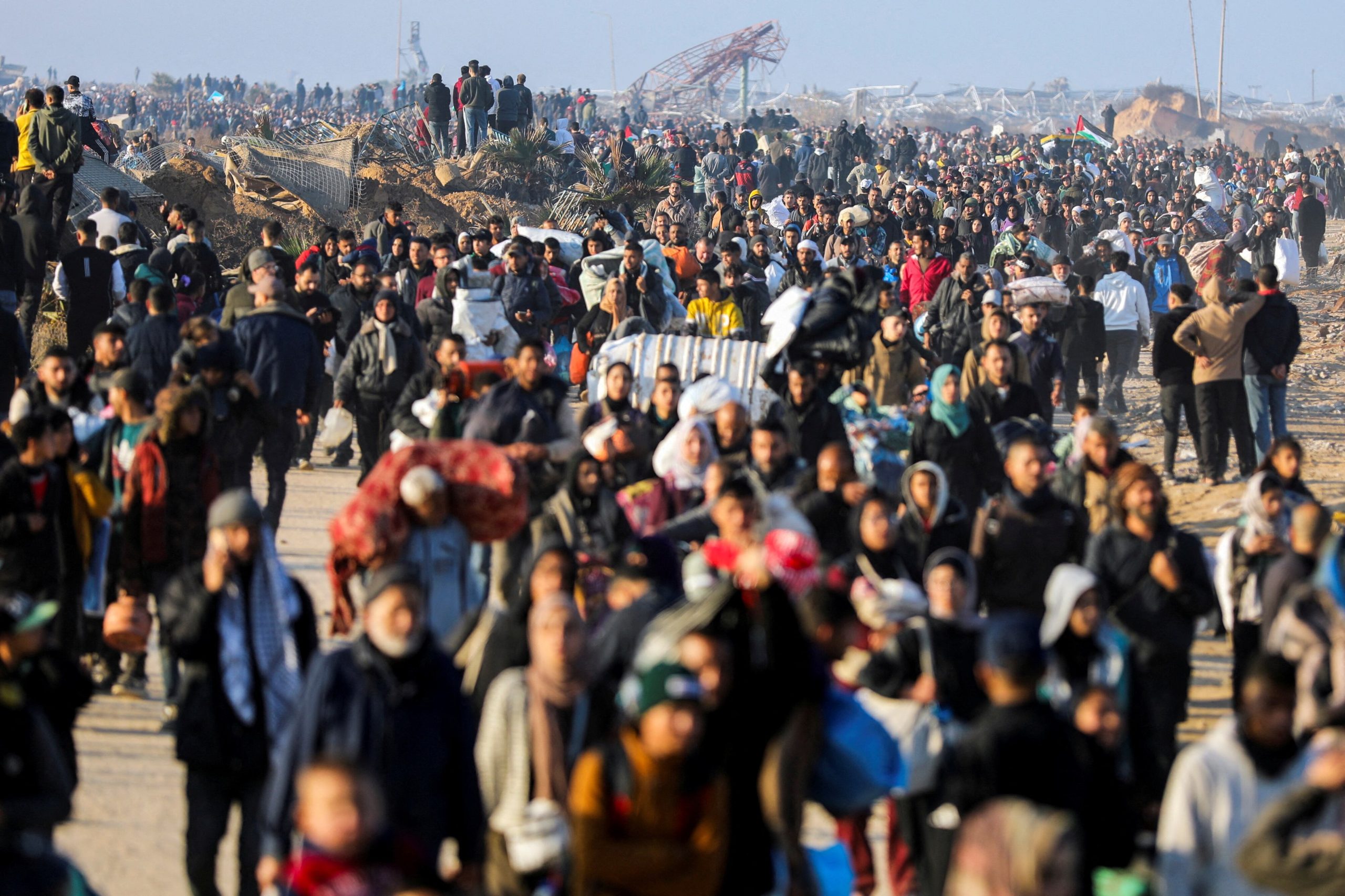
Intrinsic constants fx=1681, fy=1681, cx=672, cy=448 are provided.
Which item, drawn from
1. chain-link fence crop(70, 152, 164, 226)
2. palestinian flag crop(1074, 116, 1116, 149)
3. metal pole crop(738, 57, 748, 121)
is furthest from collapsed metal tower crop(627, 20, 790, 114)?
chain-link fence crop(70, 152, 164, 226)

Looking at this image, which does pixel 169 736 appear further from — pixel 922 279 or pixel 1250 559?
pixel 922 279

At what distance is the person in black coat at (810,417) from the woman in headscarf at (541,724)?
472cm

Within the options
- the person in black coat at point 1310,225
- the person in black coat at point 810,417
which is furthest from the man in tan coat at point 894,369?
the person in black coat at point 1310,225

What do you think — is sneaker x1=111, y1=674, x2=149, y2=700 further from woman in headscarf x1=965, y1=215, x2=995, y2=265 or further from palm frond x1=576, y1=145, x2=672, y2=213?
palm frond x1=576, y1=145, x2=672, y2=213

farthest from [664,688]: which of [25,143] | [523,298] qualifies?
[25,143]

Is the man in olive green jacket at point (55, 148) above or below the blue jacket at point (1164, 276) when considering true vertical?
above

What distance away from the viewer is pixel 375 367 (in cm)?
1039

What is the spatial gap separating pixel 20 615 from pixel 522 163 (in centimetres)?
2146

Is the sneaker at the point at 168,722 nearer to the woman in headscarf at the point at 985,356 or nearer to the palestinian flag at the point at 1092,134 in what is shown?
the woman in headscarf at the point at 985,356

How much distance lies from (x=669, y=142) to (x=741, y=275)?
21479mm

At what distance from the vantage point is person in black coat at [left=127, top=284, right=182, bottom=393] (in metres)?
10.1

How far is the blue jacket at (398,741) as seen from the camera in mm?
4238

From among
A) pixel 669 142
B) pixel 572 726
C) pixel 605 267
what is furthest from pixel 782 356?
pixel 669 142

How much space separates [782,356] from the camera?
10398 mm
